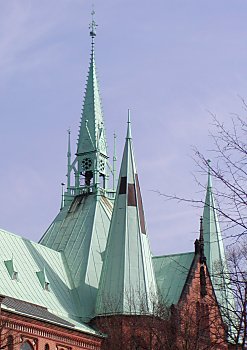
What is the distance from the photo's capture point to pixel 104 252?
6288cm

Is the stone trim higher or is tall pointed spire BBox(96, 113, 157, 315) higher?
tall pointed spire BBox(96, 113, 157, 315)

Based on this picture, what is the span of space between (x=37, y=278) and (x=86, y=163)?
14.2 m

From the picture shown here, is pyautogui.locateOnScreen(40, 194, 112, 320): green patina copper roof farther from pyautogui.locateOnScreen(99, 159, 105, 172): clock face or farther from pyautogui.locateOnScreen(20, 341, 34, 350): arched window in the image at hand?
pyautogui.locateOnScreen(20, 341, 34, 350): arched window

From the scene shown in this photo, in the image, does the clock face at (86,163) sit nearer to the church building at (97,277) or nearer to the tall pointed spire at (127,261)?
the church building at (97,277)

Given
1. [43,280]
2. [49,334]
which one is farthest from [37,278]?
[49,334]

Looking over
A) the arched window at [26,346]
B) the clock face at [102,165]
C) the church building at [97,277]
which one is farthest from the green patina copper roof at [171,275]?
the arched window at [26,346]

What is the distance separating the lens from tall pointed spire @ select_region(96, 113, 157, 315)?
192ft

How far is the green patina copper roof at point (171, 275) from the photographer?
2539 inches

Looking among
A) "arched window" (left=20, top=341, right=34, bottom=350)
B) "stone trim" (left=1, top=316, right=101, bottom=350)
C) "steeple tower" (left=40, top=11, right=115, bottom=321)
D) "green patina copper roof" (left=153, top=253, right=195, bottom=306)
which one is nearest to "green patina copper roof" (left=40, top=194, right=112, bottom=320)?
"steeple tower" (left=40, top=11, right=115, bottom=321)

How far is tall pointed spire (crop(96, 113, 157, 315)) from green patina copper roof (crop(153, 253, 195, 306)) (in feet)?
13.5

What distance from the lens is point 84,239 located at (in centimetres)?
6469

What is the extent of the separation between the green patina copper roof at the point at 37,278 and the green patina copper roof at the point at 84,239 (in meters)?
0.61

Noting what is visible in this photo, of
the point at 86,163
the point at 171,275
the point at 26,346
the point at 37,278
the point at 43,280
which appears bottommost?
the point at 26,346

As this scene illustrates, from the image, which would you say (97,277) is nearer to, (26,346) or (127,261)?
(127,261)
